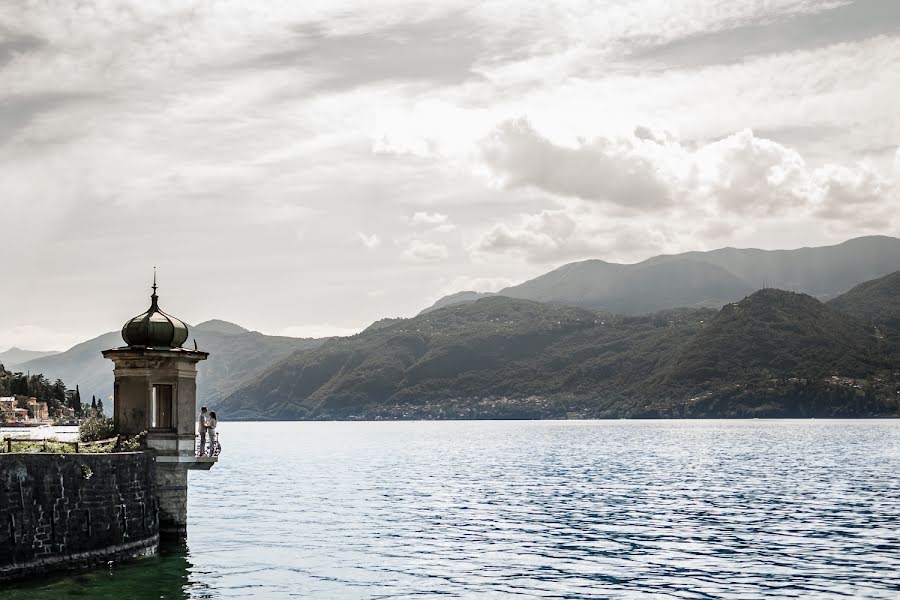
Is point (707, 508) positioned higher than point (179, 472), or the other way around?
point (179, 472)

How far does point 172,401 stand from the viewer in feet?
134

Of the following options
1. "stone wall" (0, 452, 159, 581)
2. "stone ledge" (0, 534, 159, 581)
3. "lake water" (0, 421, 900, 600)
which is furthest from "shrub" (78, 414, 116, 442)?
"lake water" (0, 421, 900, 600)

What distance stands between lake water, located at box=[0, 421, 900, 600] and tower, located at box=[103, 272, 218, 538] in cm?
235

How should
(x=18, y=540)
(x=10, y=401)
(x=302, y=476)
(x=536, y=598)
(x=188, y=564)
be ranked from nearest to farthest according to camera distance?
(x=18, y=540), (x=536, y=598), (x=188, y=564), (x=302, y=476), (x=10, y=401)

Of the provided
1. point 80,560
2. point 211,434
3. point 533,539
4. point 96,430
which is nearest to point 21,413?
point 96,430

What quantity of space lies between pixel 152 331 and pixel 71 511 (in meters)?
9.91

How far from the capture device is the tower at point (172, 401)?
40.1 meters

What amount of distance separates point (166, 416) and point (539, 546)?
17.3 metres

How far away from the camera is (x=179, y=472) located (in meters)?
40.2

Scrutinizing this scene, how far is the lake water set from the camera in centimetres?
3400

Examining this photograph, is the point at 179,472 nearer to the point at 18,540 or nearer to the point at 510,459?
the point at 18,540

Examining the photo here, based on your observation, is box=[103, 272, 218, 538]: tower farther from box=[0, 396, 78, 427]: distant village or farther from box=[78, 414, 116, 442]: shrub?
box=[0, 396, 78, 427]: distant village

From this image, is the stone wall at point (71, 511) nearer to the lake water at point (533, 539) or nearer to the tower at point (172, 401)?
the lake water at point (533, 539)

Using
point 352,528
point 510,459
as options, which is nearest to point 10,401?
point 510,459
